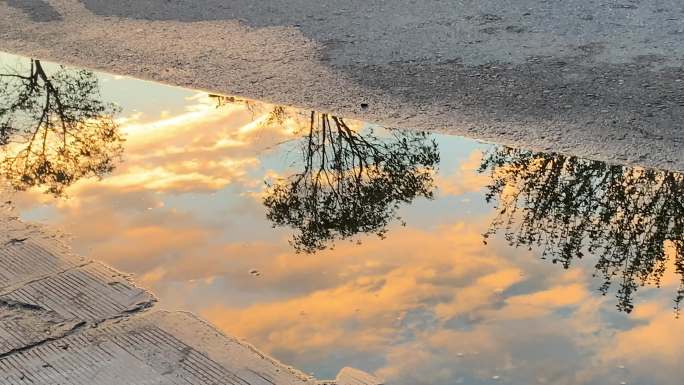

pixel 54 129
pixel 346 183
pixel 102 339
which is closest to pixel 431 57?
pixel 346 183

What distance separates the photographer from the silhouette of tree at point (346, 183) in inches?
169

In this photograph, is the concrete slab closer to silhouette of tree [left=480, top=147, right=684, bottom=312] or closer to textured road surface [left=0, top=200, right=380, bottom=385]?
textured road surface [left=0, top=200, right=380, bottom=385]

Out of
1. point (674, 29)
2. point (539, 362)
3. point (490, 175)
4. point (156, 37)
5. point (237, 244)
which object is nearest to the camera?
point (539, 362)

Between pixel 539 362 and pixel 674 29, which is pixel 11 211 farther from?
pixel 674 29

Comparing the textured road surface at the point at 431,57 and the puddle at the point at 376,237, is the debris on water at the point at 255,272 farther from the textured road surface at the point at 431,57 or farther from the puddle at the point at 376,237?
the textured road surface at the point at 431,57

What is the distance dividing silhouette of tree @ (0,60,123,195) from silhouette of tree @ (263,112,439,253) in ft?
4.26

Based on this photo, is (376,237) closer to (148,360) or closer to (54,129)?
(148,360)

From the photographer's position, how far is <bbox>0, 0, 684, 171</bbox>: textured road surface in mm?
4988

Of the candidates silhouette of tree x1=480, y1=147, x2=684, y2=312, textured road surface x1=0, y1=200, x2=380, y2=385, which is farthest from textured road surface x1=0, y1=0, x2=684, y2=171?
textured road surface x1=0, y1=200, x2=380, y2=385

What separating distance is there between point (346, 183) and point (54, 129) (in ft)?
7.77

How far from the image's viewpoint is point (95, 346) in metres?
3.42

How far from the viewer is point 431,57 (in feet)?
20.2

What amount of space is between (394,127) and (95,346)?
2.42 metres

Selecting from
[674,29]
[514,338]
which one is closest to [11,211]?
[514,338]
